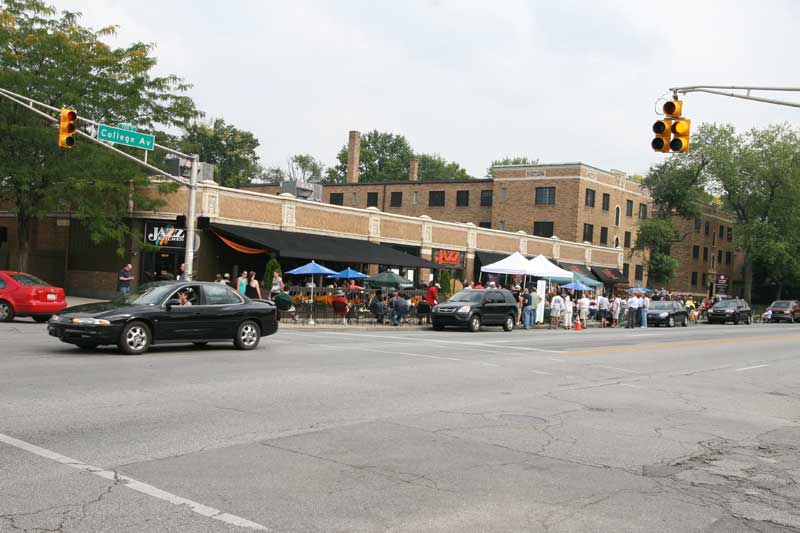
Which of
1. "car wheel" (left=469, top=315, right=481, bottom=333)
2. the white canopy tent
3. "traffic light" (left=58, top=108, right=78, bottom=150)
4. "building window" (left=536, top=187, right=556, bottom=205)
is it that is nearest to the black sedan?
"traffic light" (left=58, top=108, right=78, bottom=150)

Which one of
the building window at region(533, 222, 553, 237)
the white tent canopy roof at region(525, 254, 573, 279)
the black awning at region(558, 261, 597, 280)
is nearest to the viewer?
the white tent canopy roof at region(525, 254, 573, 279)

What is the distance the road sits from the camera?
18.7 feet

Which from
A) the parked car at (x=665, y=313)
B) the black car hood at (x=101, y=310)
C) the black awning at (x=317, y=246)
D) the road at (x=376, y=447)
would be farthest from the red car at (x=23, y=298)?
the parked car at (x=665, y=313)

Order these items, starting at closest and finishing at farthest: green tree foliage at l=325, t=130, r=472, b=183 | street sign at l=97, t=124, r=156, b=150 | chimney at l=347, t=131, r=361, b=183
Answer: street sign at l=97, t=124, r=156, b=150, chimney at l=347, t=131, r=361, b=183, green tree foliage at l=325, t=130, r=472, b=183

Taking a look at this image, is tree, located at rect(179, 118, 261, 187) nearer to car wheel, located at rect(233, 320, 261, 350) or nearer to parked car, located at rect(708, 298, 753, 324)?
parked car, located at rect(708, 298, 753, 324)

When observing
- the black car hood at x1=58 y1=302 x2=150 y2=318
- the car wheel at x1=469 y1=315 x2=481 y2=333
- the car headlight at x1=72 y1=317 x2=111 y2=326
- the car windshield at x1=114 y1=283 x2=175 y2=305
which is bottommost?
the car wheel at x1=469 y1=315 x2=481 y2=333

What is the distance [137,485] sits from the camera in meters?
6.07

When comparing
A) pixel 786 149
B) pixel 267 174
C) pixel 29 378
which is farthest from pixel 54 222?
pixel 267 174

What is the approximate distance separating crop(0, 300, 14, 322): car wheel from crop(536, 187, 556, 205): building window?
1804 inches

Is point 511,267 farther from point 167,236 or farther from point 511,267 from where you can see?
point 167,236

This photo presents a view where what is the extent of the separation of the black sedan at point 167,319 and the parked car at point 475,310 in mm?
11690

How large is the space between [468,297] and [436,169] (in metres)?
76.4

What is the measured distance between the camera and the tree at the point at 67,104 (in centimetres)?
2761

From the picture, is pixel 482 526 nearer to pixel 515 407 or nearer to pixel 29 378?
pixel 515 407
